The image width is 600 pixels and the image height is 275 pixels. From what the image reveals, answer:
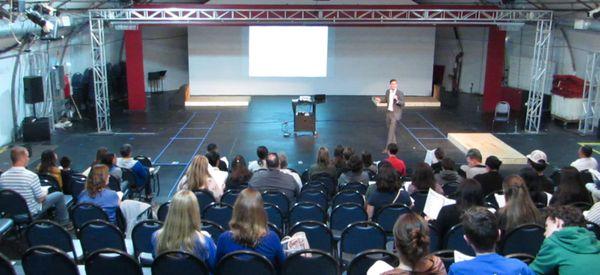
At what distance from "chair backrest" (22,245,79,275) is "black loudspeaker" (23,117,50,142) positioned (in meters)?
10.2

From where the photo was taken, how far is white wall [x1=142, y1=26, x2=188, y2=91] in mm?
21703

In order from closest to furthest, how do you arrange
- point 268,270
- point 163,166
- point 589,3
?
point 268,270 → point 163,166 → point 589,3

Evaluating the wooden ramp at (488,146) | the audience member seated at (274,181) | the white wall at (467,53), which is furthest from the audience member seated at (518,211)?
the white wall at (467,53)

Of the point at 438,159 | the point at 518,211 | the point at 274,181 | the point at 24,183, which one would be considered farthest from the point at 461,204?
the point at 24,183

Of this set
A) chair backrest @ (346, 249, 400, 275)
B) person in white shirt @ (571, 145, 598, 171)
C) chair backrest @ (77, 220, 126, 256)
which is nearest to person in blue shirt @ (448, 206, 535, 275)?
chair backrest @ (346, 249, 400, 275)

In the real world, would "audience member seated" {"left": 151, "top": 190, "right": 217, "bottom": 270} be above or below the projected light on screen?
below

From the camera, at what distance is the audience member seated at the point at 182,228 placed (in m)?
3.96

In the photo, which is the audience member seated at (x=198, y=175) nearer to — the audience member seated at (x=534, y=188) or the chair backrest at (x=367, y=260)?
the chair backrest at (x=367, y=260)

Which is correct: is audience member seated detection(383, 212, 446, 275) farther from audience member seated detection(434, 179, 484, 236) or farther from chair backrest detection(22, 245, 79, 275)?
chair backrest detection(22, 245, 79, 275)

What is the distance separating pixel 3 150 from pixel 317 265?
1081 centimetres

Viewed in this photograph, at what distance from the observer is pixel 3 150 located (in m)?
12.4

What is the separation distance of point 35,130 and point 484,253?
12.6 meters

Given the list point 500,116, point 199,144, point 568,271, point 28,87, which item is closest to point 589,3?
point 500,116

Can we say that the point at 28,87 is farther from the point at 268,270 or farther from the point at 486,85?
the point at 486,85
